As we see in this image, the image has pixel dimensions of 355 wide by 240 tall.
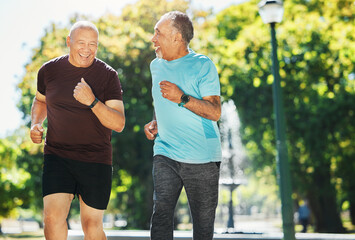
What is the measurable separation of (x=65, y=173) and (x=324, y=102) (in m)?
17.8

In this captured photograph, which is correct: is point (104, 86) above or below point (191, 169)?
above

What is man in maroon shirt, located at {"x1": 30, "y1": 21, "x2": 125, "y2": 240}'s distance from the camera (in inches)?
144

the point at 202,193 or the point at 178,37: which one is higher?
the point at 178,37

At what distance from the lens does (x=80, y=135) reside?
12.3 feet

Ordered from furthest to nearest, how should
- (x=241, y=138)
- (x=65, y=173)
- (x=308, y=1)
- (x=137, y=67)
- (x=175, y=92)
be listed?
(x=308, y=1), (x=241, y=138), (x=137, y=67), (x=65, y=173), (x=175, y=92)

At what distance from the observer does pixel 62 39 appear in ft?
68.5

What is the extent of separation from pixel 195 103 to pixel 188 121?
18cm

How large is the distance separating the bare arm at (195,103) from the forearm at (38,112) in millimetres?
1118

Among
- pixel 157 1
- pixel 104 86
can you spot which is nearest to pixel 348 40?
pixel 157 1

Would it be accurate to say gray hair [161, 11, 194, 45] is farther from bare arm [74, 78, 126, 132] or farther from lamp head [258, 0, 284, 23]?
lamp head [258, 0, 284, 23]

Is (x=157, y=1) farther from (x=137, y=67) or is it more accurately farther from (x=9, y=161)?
(x=9, y=161)

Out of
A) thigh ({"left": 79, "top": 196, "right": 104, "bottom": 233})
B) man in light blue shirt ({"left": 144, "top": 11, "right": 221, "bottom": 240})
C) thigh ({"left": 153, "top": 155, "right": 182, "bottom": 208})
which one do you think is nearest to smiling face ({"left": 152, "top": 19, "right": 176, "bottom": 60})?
man in light blue shirt ({"left": 144, "top": 11, "right": 221, "bottom": 240})

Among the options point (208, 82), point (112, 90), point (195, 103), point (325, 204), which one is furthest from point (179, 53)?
point (325, 204)

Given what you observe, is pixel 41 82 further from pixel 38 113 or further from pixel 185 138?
pixel 185 138
